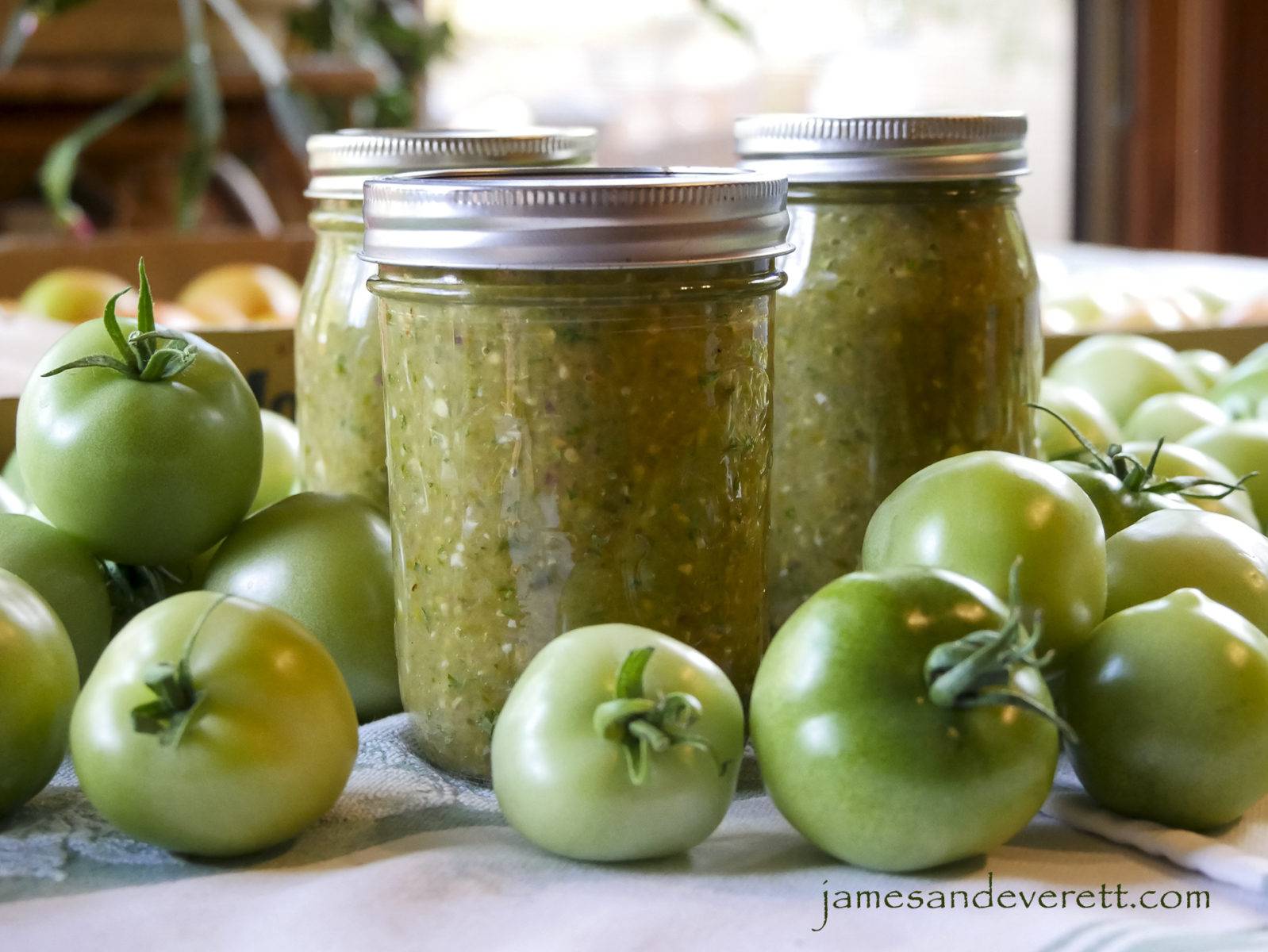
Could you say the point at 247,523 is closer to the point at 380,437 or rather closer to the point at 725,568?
the point at 380,437

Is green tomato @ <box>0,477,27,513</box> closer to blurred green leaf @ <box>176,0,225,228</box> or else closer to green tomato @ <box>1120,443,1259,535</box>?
green tomato @ <box>1120,443,1259,535</box>

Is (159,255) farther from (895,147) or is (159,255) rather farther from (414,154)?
(895,147)

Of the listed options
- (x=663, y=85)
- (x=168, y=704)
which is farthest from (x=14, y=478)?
(x=663, y=85)

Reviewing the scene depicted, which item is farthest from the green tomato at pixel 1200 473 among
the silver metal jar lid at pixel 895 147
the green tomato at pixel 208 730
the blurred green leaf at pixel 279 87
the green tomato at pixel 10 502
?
the blurred green leaf at pixel 279 87

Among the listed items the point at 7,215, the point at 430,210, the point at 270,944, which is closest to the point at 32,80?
the point at 7,215

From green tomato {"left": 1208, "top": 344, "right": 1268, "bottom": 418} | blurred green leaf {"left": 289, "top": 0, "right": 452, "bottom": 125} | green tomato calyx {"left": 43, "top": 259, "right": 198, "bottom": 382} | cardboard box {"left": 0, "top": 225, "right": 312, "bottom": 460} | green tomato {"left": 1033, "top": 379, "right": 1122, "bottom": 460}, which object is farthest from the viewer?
blurred green leaf {"left": 289, "top": 0, "right": 452, "bottom": 125}

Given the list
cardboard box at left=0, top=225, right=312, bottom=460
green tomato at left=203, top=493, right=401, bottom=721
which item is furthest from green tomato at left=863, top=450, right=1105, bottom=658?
cardboard box at left=0, top=225, right=312, bottom=460
